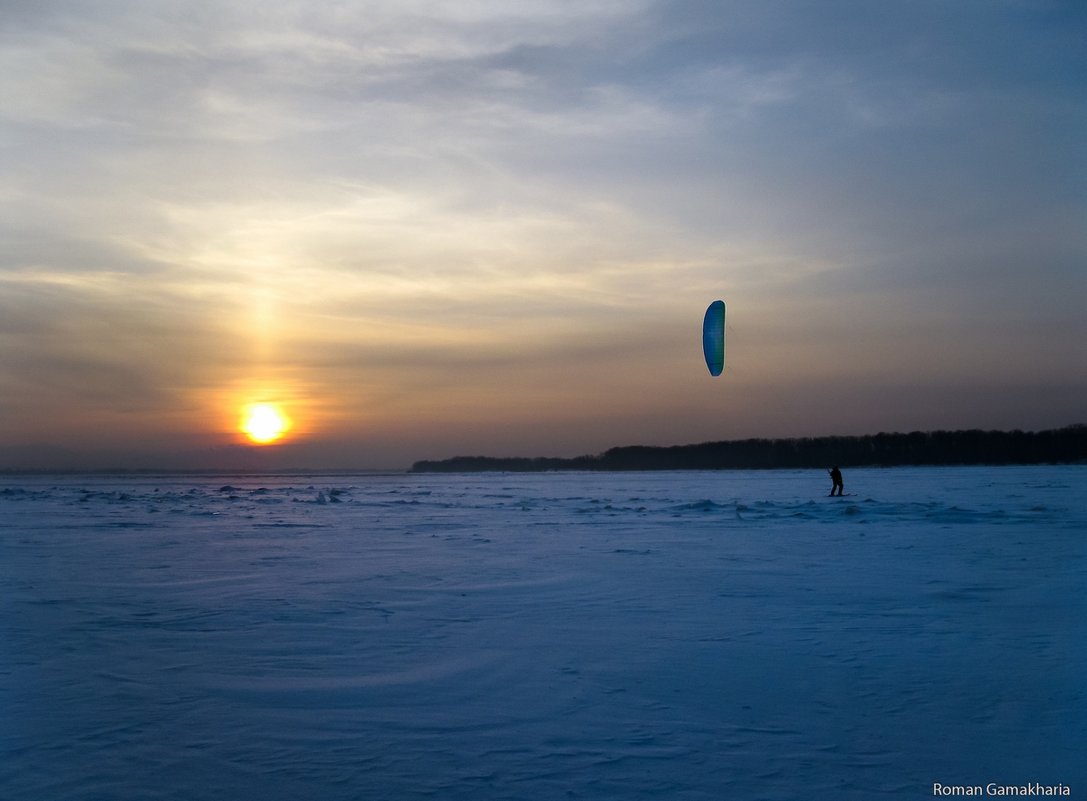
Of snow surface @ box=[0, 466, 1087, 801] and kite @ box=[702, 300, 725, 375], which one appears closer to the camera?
snow surface @ box=[0, 466, 1087, 801]

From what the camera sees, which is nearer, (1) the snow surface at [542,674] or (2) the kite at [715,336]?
(1) the snow surface at [542,674]

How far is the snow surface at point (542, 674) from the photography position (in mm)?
3631

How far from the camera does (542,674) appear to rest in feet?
17.1

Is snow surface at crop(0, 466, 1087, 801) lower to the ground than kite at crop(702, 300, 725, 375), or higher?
lower

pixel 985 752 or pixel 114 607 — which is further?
pixel 114 607

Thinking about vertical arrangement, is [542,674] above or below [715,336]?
below

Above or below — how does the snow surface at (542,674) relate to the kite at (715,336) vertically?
below

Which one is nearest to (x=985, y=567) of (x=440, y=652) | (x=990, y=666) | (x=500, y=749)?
(x=990, y=666)

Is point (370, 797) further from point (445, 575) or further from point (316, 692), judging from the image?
point (445, 575)

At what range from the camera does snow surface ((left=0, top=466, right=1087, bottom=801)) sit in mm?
3631

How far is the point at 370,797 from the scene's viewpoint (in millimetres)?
3383

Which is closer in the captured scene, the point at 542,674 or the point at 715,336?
the point at 542,674

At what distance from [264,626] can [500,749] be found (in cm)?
341

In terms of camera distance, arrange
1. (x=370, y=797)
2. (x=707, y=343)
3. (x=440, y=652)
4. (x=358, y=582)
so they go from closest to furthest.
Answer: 1. (x=370, y=797)
2. (x=440, y=652)
3. (x=358, y=582)
4. (x=707, y=343)
